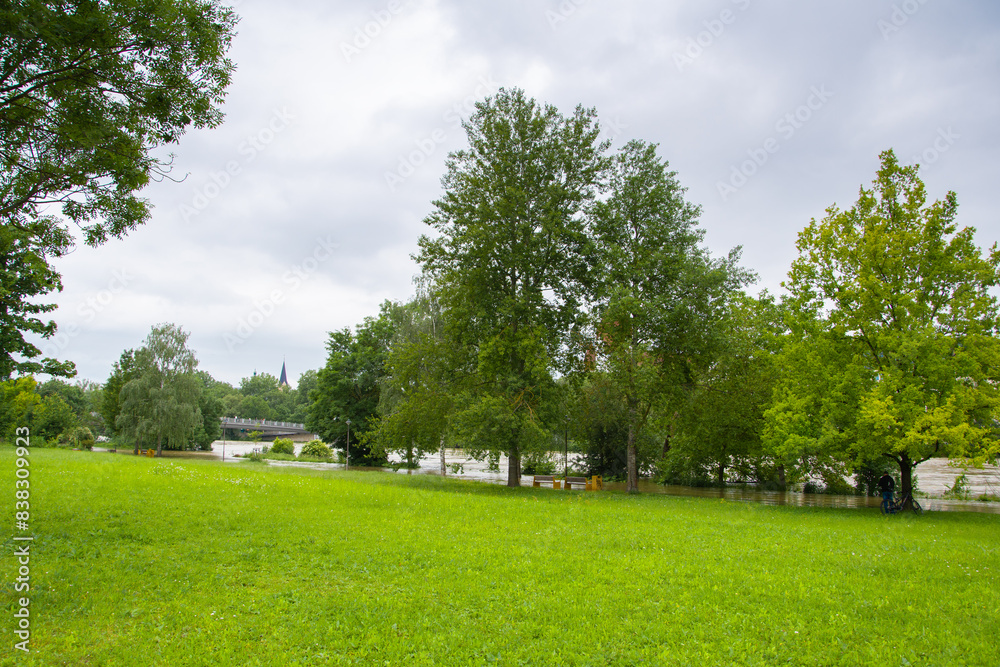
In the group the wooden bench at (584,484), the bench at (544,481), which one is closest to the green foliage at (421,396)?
the bench at (544,481)

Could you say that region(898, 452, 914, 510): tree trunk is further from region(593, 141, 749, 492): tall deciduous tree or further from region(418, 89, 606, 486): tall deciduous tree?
region(418, 89, 606, 486): tall deciduous tree

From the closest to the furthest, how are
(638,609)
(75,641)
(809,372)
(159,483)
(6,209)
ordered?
(75,641) < (638,609) < (6,209) < (159,483) < (809,372)

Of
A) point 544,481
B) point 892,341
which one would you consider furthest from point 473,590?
point 544,481

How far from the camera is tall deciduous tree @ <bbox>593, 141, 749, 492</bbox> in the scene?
76.1 feet

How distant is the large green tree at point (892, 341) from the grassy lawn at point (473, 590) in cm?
446

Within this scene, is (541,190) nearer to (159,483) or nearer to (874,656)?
(159,483)

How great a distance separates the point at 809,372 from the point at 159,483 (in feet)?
69.5

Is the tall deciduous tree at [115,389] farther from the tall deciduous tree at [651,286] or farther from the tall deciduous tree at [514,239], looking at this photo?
the tall deciduous tree at [651,286]

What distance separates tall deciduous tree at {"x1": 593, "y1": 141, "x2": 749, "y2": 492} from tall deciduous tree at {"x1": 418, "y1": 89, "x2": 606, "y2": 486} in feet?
4.87

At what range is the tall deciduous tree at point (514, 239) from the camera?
23578 millimetres

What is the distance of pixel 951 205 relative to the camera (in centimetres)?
1831

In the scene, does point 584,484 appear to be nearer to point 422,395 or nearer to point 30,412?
point 422,395

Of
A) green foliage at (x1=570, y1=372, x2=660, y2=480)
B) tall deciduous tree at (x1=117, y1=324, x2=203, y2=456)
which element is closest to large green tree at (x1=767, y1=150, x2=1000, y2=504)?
green foliage at (x1=570, y1=372, x2=660, y2=480)

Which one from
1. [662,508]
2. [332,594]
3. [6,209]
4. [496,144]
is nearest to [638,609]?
[332,594]
